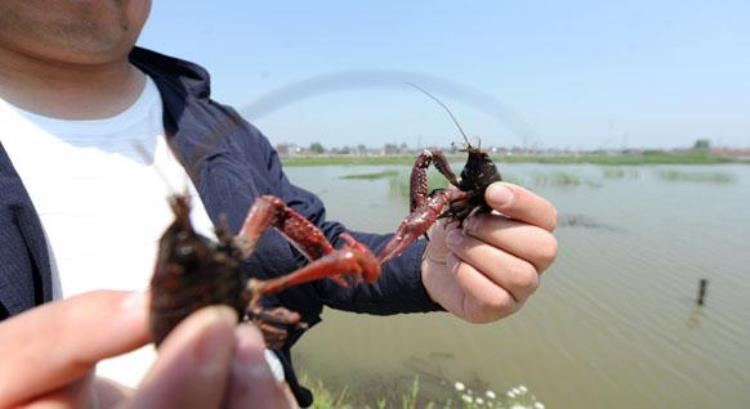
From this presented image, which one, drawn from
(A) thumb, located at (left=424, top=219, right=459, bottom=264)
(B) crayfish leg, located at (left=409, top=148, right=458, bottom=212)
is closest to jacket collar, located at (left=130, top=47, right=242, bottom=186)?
(B) crayfish leg, located at (left=409, top=148, right=458, bottom=212)

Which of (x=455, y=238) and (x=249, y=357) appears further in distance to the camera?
(x=455, y=238)

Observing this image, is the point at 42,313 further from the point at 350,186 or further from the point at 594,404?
the point at 350,186

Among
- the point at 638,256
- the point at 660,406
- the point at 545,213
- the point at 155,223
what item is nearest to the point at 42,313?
the point at 155,223

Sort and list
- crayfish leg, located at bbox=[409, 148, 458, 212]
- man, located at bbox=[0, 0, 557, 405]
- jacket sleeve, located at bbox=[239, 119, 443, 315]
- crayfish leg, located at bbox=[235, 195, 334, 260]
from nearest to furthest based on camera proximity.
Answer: crayfish leg, located at bbox=[235, 195, 334, 260]
man, located at bbox=[0, 0, 557, 405]
crayfish leg, located at bbox=[409, 148, 458, 212]
jacket sleeve, located at bbox=[239, 119, 443, 315]

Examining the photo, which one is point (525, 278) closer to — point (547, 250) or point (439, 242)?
point (547, 250)

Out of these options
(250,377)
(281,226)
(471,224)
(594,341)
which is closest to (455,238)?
(471,224)

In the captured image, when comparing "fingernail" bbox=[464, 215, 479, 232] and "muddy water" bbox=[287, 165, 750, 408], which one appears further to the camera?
"muddy water" bbox=[287, 165, 750, 408]

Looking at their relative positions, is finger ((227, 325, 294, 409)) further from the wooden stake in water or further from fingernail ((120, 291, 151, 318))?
the wooden stake in water

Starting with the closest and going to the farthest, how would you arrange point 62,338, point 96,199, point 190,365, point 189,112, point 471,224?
1. point 190,365
2. point 62,338
3. point 96,199
4. point 471,224
5. point 189,112
